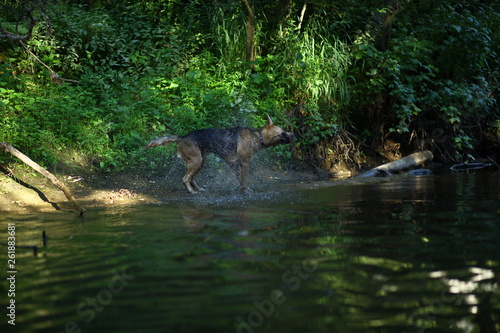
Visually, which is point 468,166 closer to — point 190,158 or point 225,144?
point 225,144

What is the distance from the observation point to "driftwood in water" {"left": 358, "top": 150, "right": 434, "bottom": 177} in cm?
1288

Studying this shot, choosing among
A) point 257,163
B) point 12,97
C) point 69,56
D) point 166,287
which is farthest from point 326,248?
point 69,56

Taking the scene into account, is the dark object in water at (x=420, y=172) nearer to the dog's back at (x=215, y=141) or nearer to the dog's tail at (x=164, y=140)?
the dog's back at (x=215, y=141)

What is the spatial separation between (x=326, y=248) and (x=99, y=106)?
885cm

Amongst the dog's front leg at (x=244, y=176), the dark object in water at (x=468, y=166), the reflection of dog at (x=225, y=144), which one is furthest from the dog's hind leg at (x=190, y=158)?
the dark object in water at (x=468, y=166)

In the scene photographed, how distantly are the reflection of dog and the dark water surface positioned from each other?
2303 millimetres

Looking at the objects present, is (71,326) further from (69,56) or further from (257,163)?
(69,56)

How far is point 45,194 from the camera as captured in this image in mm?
8961

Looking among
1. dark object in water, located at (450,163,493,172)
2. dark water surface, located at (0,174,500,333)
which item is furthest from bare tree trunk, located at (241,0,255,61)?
dark water surface, located at (0,174,500,333)

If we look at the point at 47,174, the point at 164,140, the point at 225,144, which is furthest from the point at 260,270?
the point at 164,140

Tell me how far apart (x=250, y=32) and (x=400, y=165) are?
544cm

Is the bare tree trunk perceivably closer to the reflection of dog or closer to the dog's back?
the reflection of dog

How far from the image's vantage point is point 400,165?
13.7 m

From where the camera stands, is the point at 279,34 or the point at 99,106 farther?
the point at 279,34
